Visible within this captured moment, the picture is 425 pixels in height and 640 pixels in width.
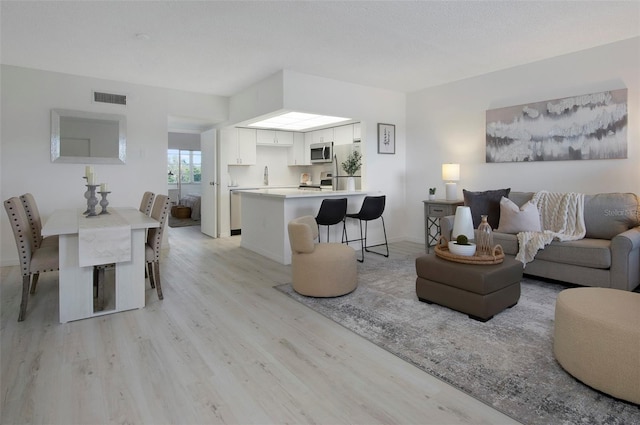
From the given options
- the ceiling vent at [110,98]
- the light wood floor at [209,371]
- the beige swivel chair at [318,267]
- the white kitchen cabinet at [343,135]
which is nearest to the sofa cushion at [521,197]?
the beige swivel chair at [318,267]

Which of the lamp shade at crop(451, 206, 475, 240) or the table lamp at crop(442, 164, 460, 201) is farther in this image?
the table lamp at crop(442, 164, 460, 201)

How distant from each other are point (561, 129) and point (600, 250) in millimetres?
1672

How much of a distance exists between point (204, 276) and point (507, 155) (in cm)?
408

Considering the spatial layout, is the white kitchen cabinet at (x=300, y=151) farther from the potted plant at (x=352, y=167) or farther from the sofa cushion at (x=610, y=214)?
the sofa cushion at (x=610, y=214)

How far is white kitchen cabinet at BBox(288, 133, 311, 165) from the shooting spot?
25.4 ft

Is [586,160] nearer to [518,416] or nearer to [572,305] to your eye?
[572,305]

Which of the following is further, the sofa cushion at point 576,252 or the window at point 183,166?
the window at point 183,166

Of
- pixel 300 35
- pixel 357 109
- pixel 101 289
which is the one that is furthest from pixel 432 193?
pixel 101 289

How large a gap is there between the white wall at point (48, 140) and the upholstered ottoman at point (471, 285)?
4183 millimetres

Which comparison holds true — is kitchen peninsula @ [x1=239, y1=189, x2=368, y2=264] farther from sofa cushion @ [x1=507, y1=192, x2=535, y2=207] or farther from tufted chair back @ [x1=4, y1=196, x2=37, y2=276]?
tufted chair back @ [x1=4, y1=196, x2=37, y2=276]

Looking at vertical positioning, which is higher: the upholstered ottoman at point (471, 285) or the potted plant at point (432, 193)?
the potted plant at point (432, 193)

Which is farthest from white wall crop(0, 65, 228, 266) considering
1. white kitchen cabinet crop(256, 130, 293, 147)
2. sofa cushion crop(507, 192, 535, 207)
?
sofa cushion crop(507, 192, 535, 207)

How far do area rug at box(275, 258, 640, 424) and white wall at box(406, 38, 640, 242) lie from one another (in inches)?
56.9

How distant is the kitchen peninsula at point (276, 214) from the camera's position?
15.1ft
